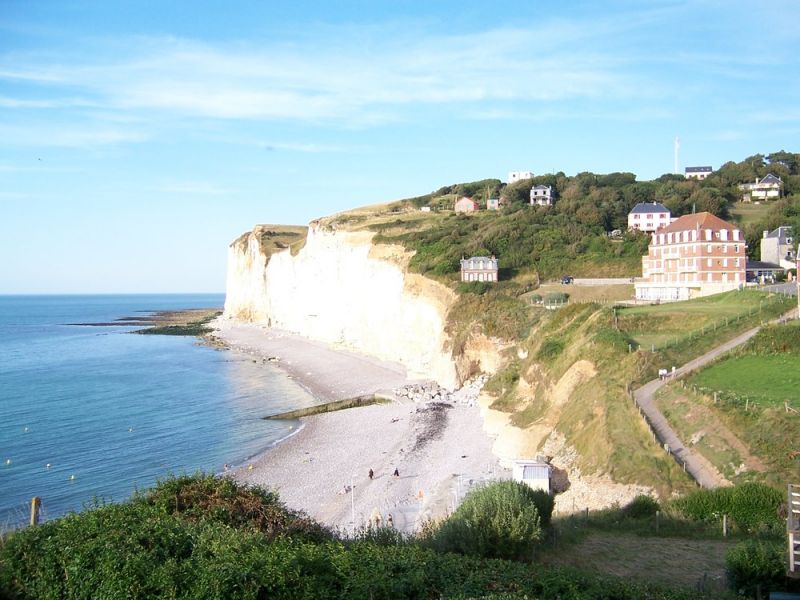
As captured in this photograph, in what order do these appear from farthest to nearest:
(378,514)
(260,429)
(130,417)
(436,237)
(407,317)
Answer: (436,237) → (407,317) → (130,417) → (260,429) → (378,514)

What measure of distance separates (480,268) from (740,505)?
131 ft

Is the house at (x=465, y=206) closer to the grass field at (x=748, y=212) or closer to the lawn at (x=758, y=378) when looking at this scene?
the grass field at (x=748, y=212)

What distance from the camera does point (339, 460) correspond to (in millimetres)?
32469

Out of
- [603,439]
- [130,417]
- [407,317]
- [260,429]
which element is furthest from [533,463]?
[407,317]

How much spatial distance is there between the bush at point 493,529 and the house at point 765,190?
74.7 meters

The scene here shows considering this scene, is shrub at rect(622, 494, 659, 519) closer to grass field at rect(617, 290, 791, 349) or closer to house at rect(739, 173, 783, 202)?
grass field at rect(617, 290, 791, 349)

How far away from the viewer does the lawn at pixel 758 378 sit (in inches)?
843

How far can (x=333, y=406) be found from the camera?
44.8 meters

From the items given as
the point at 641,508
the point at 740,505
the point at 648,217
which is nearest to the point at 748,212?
the point at 648,217

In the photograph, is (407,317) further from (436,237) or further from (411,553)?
(411,553)

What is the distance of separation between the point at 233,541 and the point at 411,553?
9.52 feet

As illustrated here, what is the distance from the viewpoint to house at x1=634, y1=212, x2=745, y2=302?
43.2m

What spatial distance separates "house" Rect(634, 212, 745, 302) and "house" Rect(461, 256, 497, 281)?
13.5m

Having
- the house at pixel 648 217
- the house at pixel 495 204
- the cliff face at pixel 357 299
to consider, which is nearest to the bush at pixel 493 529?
the cliff face at pixel 357 299
